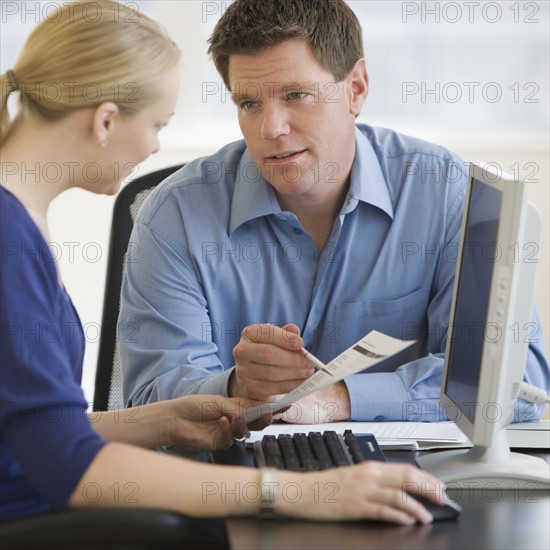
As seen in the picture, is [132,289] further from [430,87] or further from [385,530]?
[430,87]

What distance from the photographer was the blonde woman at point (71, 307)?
3.85 feet

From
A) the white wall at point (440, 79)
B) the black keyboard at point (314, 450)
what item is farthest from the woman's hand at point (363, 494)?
the white wall at point (440, 79)

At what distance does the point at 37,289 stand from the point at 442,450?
0.68 m

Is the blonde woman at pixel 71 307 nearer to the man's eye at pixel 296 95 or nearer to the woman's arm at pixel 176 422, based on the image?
the woman's arm at pixel 176 422

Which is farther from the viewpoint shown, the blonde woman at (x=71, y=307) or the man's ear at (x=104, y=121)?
the man's ear at (x=104, y=121)

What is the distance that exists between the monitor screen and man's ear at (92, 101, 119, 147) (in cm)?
50

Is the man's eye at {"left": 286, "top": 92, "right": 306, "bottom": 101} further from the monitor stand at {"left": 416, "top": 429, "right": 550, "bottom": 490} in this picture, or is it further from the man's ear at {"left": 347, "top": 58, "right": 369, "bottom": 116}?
the monitor stand at {"left": 416, "top": 429, "right": 550, "bottom": 490}

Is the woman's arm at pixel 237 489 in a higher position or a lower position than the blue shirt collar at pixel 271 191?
lower

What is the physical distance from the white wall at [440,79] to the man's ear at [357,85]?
179cm

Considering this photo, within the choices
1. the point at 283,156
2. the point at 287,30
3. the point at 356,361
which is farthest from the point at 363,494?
the point at 287,30

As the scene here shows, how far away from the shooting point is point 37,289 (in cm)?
121

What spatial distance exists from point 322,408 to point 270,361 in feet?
0.56

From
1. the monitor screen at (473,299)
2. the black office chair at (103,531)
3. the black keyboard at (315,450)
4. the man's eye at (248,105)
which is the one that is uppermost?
the man's eye at (248,105)

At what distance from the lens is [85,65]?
1.28 metres
